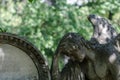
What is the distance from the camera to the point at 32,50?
16.0 feet

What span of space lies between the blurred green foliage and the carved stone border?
23.6ft

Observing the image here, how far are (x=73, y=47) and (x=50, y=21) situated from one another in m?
7.80

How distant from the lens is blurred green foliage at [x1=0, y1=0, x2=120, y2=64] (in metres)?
12.3

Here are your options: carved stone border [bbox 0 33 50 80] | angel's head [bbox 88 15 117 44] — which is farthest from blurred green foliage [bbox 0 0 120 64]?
carved stone border [bbox 0 33 50 80]

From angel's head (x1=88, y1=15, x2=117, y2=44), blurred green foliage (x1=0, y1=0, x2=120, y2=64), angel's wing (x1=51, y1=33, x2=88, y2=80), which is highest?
blurred green foliage (x1=0, y1=0, x2=120, y2=64)

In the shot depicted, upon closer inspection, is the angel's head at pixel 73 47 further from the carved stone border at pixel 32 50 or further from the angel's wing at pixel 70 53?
the carved stone border at pixel 32 50

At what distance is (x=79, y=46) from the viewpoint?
188 inches

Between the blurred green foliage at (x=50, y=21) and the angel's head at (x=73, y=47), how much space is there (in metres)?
7.25

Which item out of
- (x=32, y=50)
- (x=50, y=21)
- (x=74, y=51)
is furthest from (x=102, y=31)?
(x=50, y=21)

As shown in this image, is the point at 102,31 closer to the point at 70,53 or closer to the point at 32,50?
the point at 70,53

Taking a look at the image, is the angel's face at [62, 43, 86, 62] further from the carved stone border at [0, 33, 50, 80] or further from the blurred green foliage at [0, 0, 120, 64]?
the blurred green foliage at [0, 0, 120, 64]

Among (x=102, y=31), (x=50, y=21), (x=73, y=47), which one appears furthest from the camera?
(x=50, y=21)

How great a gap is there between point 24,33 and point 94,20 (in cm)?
753

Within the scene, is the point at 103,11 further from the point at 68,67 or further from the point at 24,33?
the point at 68,67
